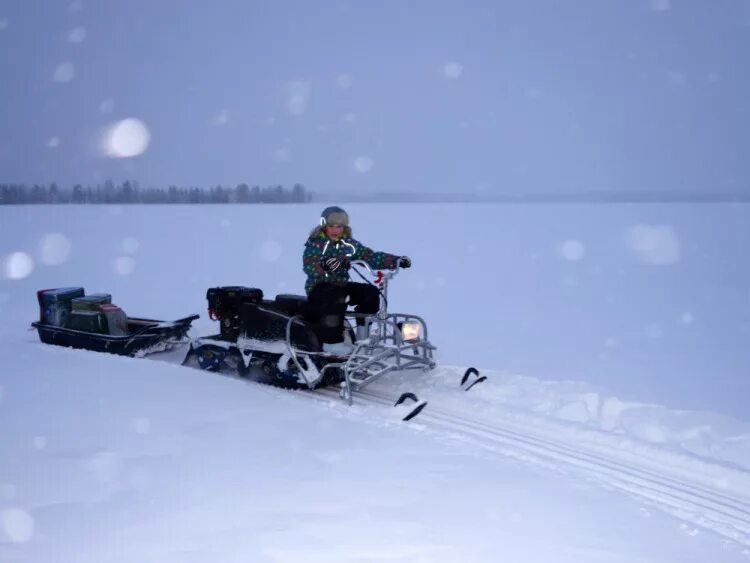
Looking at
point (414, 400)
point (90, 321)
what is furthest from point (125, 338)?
point (414, 400)

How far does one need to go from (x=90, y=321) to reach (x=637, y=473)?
6.59m

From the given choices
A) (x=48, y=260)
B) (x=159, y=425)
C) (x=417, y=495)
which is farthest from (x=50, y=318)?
(x=48, y=260)

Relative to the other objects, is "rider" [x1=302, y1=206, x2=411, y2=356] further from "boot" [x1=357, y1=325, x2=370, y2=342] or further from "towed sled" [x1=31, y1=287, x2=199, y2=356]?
"towed sled" [x1=31, y1=287, x2=199, y2=356]

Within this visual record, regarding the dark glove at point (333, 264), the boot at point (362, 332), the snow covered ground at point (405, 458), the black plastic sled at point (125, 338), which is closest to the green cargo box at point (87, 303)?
the black plastic sled at point (125, 338)

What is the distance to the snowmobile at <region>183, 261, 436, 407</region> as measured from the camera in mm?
6137

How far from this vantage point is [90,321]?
8.14 meters

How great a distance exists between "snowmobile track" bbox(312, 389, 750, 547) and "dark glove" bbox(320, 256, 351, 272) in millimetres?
1655

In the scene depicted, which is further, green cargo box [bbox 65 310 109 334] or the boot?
green cargo box [bbox 65 310 109 334]

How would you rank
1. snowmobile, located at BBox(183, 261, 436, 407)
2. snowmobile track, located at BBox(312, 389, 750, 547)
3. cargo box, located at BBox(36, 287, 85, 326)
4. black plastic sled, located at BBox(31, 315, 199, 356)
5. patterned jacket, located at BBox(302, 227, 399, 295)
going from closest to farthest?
snowmobile track, located at BBox(312, 389, 750, 547)
snowmobile, located at BBox(183, 261, 436, 407)
patterned jacket, located at BBox(302, 227, 399, 295)
black plastic sled, located at BBox(31, 315, 199, 356)
cargo box, located at BBox(36, 287, 85, 326)

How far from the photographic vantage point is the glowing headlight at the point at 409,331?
6316 mm

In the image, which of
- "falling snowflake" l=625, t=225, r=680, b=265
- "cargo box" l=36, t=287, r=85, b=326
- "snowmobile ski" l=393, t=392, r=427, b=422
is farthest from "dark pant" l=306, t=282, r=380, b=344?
"falling snowflake" l=625, t=225, r=680, b=265

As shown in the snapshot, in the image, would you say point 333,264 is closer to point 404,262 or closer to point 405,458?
point 404,262

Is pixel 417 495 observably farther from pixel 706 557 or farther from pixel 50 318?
pixel 50 318

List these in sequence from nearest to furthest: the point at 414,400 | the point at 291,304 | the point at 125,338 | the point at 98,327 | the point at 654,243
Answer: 1. the point at 414,400
2. the point at 291,304
3. the point at 125,338
4. the point at 98,327
5. the point at 654,243
